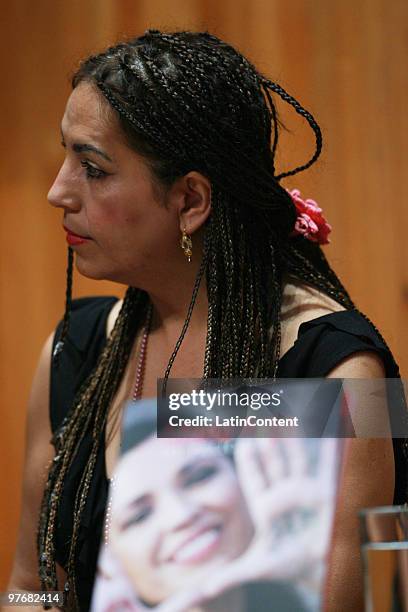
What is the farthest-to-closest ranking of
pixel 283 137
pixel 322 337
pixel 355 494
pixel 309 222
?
pixel 283 137, pixel 309 222, pixel 322 337, pixel 355 494

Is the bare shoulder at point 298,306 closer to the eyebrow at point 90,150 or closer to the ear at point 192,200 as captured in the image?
the ear at point 192,200

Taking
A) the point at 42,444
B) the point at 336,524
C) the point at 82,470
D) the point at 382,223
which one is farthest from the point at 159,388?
the point at 382,223

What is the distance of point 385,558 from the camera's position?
27.5 inches

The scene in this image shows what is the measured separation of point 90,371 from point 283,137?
0.50 metres

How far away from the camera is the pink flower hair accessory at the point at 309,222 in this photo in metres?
1.29

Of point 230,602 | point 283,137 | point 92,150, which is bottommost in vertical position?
point 230,602

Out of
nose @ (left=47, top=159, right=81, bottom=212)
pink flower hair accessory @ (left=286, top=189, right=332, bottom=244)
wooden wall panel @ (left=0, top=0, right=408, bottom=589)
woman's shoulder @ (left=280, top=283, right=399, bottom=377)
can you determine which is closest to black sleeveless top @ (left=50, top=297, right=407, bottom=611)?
woman's shoulder @ (left=280, top=283, right=399, bottom=377)

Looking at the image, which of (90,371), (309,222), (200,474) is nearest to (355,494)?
(200,474)

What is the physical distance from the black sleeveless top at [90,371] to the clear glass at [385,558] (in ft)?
1.07

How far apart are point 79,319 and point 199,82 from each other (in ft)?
1.44

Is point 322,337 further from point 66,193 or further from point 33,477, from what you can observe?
point 33,477

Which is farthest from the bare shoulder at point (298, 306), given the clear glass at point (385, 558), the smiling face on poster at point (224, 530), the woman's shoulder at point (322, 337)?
the clear glass at point (385, 558)

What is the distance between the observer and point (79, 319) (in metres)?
1.49

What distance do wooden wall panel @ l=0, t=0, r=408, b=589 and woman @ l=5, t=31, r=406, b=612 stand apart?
14.4 inches
